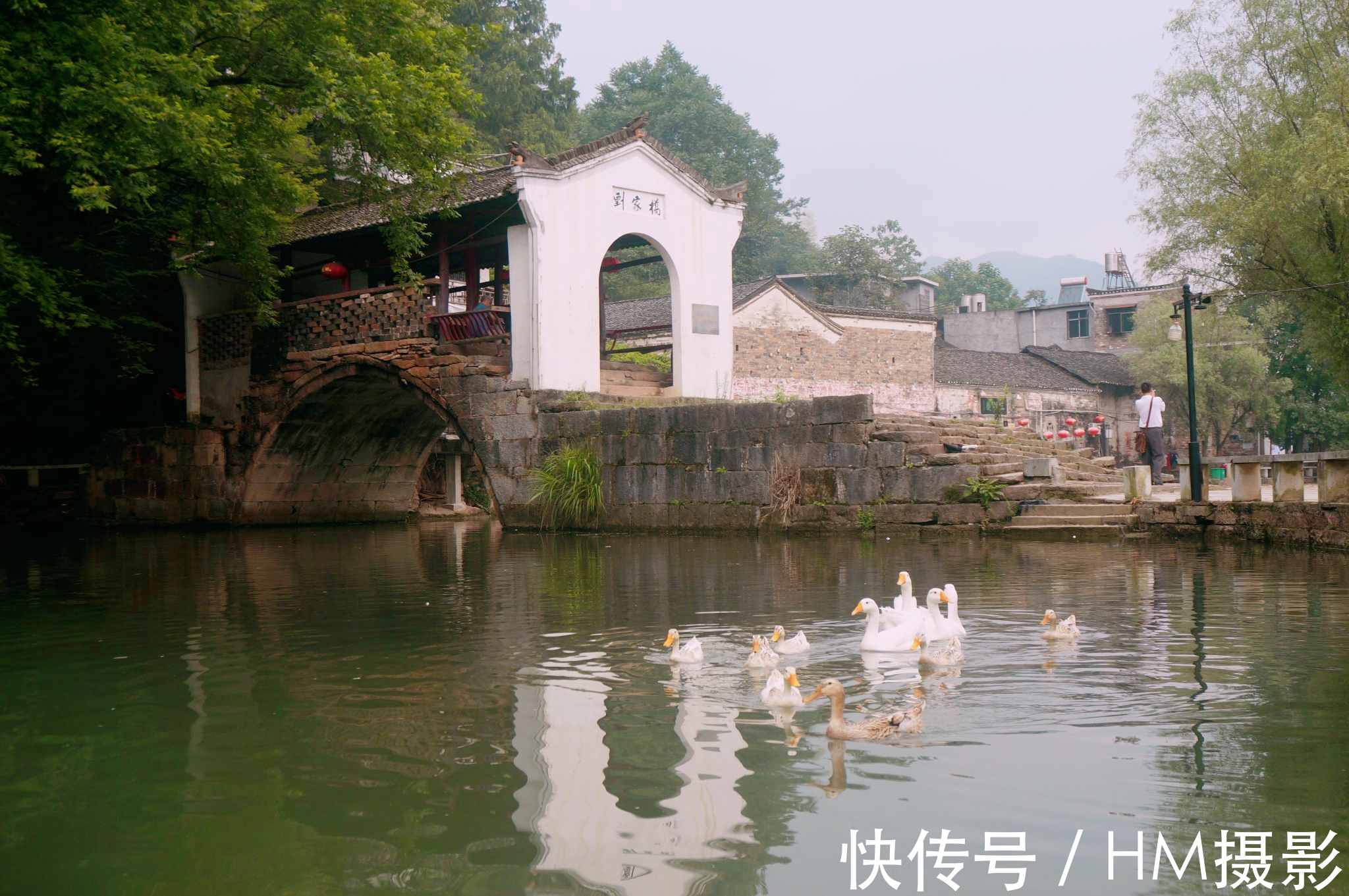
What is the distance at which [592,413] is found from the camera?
17.9 m

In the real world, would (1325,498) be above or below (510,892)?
above

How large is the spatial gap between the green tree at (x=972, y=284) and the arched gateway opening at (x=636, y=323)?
69.2 feet

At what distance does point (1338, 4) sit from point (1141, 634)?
14290mm

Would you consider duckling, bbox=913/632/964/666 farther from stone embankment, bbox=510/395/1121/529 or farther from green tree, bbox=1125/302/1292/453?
green tree, bbox=1125/302/1292/453

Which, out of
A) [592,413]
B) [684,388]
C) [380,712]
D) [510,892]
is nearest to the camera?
[510,892]

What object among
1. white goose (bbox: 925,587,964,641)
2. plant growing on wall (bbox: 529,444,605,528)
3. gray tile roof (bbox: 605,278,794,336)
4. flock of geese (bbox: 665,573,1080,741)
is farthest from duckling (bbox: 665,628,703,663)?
gray tile roof (bbox: 605,278,794,336)

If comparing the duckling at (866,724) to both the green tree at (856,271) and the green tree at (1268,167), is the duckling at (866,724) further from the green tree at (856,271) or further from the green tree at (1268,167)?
the green tree at (856,271)

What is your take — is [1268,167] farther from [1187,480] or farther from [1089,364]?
[1089,364]

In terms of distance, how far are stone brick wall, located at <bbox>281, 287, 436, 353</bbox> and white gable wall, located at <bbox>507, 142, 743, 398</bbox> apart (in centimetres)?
191

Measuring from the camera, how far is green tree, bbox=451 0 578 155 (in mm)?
40531

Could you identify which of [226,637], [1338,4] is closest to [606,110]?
[1338,4]

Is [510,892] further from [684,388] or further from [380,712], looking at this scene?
[684,388]

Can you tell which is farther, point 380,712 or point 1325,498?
point 1325,498

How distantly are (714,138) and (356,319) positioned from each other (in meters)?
35.8
